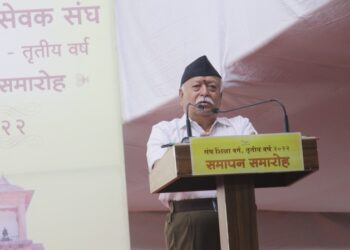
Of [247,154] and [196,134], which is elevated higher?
[196,134]

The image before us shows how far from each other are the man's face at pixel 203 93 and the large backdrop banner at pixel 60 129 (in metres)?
0.61

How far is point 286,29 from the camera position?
3.11 metres

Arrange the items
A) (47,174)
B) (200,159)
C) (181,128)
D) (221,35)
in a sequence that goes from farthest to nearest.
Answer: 1. (221,35)
2. (181,128)
3. (47,174)
4. (200,159)

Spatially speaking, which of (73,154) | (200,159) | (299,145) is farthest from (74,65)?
(299,145)

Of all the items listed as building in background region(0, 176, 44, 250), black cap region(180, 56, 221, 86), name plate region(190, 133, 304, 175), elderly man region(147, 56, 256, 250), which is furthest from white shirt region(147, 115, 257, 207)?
name plate region(190, 133, 304, 175)

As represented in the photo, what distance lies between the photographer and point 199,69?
2.96 meters

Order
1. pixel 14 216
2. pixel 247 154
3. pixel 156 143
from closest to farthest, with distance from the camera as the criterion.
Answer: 1. pixel 247 154
2. pixel 14 216
3. pixel 156 143

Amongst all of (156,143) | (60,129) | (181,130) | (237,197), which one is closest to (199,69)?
(181,130)

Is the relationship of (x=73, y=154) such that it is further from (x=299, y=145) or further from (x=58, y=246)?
(x=299, y=145)

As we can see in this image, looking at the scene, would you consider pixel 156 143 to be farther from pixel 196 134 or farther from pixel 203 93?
pixel 203 93

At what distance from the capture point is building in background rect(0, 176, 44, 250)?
2332 millimetres

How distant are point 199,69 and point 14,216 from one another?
1098 millimetres

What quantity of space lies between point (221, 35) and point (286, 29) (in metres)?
0.32

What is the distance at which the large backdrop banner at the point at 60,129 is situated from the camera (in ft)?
7.68
